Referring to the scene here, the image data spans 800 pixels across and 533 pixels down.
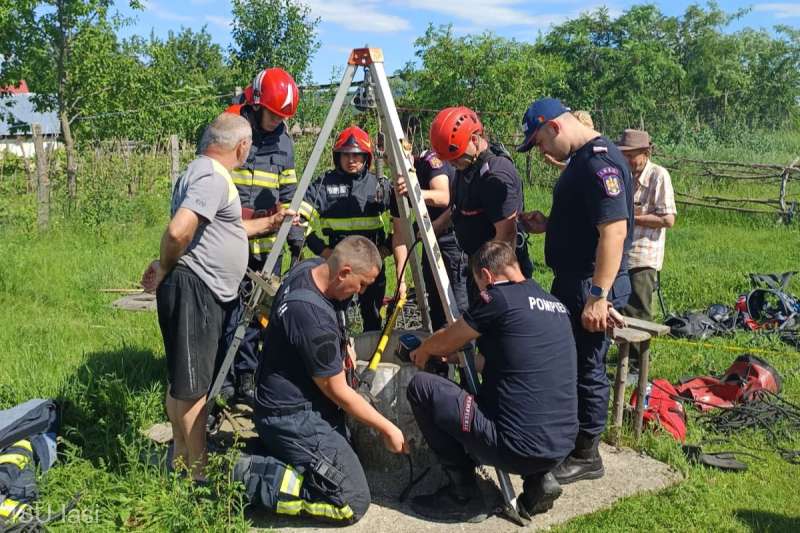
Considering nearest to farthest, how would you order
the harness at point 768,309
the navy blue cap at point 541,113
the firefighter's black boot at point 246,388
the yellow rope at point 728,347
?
the navy blue cap at point 541,113 < the firefighter's black boot at point 246,388 < the yellow rope at point 728,347 < the harness at point 768,309

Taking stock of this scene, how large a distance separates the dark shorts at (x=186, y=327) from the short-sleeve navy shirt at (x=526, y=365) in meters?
1.35

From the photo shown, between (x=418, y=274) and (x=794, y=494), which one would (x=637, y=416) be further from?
(x=418, y=274)

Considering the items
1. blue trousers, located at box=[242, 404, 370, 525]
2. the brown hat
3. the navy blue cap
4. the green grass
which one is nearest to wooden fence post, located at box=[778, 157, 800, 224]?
the green grass

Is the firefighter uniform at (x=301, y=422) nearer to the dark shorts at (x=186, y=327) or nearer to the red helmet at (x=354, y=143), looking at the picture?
the dark shorts at (x=186, y=327)

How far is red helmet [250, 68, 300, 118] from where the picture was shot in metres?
4.65

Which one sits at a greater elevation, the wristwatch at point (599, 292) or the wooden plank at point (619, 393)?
the wristwatch at point (599, 292)

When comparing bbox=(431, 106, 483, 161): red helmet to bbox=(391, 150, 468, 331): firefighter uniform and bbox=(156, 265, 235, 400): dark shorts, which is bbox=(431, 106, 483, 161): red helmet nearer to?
bbox=(391, 150, 468, 331): firefighter uniform

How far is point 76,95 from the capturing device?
13656 millimetres

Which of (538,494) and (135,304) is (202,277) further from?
(135,304)

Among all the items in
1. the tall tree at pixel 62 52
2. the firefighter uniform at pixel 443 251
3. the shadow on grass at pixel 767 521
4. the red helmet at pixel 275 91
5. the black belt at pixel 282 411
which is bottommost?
the shadow on grass at pixel 767 521

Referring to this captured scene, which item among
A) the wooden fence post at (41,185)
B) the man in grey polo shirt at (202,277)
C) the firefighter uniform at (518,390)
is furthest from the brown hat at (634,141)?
the wooden fence post at (41,185)

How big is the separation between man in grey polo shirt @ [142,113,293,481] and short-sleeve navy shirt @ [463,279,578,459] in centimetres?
131

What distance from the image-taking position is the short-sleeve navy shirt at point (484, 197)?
453 cm

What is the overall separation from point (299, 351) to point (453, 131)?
1660 mm
